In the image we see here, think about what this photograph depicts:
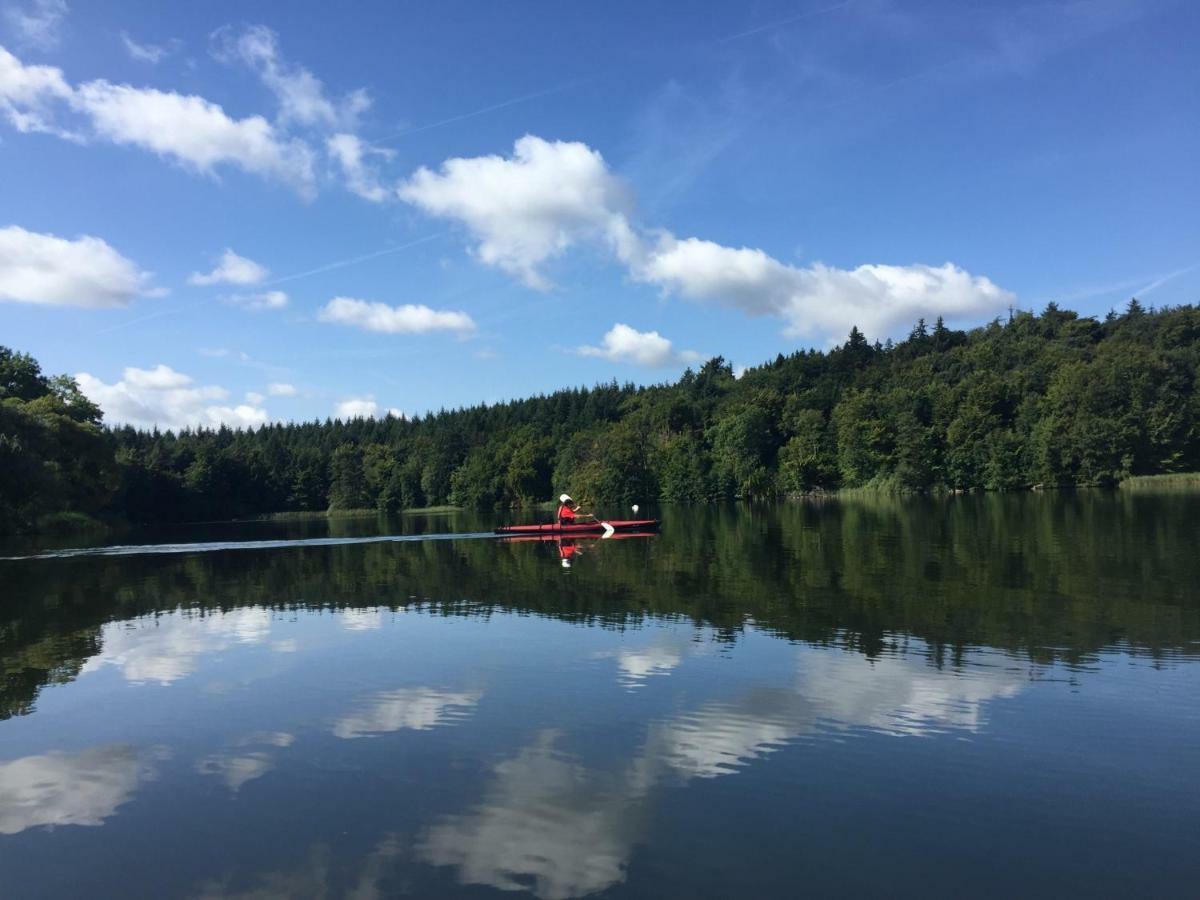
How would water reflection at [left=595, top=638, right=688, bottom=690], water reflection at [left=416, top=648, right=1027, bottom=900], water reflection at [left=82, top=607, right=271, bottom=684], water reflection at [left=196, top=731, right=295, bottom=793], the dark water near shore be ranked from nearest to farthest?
the dark water near shore → water reflection at [left=416, top=648, right=1027, bottom=900] → water reflection at [left=196, top=731, right=295, bottom=793] → water reflection at [left=595, top=638, right=688, bottom=690] → water reflection at [left=82, top=607, right=271, bottom=684]

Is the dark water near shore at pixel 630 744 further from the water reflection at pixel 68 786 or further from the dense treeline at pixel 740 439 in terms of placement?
the dense treeline at pixel 740 439

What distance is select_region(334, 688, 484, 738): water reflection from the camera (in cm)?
1134

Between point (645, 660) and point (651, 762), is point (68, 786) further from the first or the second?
point (645, 660)

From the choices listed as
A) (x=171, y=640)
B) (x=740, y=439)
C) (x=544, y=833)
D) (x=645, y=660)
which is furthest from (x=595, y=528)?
(x=740, y=439)

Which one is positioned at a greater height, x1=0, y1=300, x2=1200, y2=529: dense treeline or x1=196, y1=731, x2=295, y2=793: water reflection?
x1=0, y1=300, x2=1200, y2=529: dense treeline

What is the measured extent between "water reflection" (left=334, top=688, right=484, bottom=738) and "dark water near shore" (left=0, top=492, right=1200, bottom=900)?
0.22 feet

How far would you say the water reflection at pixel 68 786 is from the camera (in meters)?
8.69

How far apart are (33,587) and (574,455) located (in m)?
95.0

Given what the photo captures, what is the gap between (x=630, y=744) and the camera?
10.0 meters

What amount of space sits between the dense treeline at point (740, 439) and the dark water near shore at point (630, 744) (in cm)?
5115

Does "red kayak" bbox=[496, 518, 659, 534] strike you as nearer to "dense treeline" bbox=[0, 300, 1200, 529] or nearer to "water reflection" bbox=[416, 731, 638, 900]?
"dense treeline" bbox=[0, 300, 1200, 529]

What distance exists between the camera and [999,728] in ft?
32.9

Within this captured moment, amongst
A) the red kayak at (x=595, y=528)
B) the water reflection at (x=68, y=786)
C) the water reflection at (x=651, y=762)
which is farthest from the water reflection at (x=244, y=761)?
the red kayak at (x=595, y=528)

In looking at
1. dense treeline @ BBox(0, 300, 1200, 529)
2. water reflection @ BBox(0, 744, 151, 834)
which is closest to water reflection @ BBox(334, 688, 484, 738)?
water reflection @ BBox(0, 744, 151, 834)
